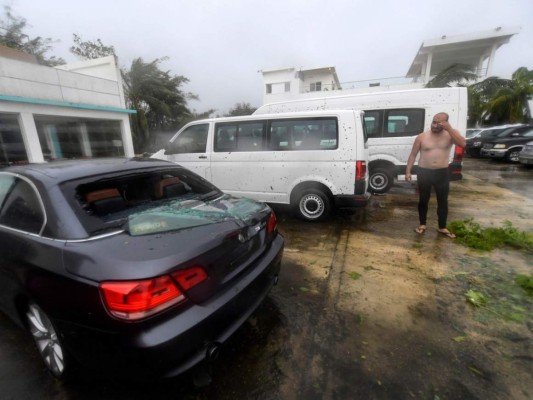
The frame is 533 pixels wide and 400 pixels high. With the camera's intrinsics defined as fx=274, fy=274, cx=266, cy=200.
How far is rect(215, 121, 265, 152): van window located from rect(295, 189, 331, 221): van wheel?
1.15 metres

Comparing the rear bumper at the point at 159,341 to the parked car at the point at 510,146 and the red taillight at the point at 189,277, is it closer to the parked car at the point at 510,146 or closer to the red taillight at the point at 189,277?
the red taillight at the point at 189,277

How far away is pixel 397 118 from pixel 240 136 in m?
3.89

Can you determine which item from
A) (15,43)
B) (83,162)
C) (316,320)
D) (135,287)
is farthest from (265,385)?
(15,43)

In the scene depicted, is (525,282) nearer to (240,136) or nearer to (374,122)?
(240,136)

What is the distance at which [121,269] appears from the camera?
139cm

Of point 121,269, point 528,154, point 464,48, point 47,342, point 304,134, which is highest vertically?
point 464,48

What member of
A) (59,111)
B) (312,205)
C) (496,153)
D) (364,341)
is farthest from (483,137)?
(59,111)

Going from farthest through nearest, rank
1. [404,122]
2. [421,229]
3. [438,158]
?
[404,122], [421,229], [438,158]

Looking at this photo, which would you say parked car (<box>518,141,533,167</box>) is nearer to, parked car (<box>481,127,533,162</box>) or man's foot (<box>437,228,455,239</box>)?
parked car (<box>481,127,533,162</box>)

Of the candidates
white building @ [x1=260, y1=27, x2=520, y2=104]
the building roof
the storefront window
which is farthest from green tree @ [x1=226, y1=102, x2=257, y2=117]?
the storefront window

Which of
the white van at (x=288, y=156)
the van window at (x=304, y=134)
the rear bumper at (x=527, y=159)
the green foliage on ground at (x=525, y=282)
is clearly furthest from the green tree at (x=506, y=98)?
the green foliage on ground at (x=525, y=282)

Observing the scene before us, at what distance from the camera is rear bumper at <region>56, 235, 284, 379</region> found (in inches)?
53.9

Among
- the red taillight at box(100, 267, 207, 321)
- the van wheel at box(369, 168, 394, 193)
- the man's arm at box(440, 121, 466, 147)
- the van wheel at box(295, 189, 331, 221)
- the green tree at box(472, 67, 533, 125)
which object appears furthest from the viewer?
the green tree at box(472, 67, 533, 125)

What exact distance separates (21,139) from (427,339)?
1042 centimetres
